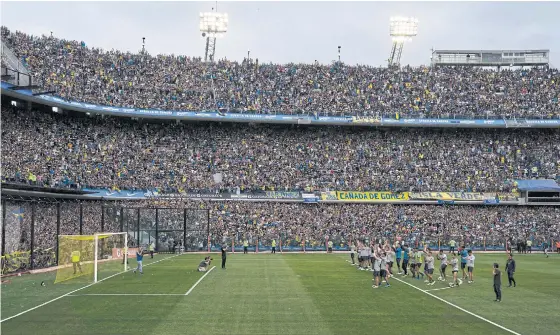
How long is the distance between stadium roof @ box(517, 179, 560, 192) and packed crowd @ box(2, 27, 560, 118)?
7.79 m

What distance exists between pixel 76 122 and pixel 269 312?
147 feet

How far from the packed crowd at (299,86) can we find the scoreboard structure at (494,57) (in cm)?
345

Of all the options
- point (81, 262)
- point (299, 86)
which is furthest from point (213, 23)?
point (81, 262)

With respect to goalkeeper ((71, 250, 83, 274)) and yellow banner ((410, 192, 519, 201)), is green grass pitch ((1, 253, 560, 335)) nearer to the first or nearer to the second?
goalkeeper ((71, 250, 83, 274))

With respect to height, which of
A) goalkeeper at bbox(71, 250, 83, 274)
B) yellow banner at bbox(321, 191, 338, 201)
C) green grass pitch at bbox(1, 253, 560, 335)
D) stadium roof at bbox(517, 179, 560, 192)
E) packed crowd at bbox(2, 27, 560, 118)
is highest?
packed crowd at bbox(2, 27, 560, 118)

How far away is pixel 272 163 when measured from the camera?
61.4 m

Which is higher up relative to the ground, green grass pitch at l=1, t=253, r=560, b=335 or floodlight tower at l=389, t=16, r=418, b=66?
floodlight tower at l=389, t=16, r=418, b=66

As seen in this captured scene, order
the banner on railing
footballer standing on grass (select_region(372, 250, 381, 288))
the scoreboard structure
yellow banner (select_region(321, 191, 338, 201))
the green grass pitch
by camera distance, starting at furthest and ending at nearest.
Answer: the scoreboard structure, the banner on railing, yellow banner (select_region(321, 191, 338, 201)), footballer standing on grass (select_region(372, 250, 381, 288)), the green grass pitch

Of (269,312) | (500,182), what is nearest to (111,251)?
(269,312)

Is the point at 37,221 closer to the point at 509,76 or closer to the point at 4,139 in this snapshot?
the point at 4,139

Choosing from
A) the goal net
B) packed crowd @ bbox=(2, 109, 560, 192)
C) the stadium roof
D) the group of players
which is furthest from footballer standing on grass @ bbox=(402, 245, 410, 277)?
the stadium roof

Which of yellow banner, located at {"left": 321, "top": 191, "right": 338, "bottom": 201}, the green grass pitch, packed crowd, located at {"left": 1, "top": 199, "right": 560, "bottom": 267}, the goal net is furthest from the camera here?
yellow banner, located at {"left": 321, "top": 191, "right": 338, "bottom": 201}

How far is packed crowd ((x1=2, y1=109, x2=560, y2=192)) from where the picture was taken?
188 ft

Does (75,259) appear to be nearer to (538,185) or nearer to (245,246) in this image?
(245,246)
